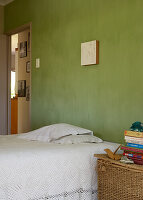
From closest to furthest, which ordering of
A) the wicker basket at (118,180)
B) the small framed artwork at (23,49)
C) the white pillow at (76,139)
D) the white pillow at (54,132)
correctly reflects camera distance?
the wicker basket at (118,180), the white pillow at (76,139), the white pillow at (54,132), the small framed artwork at (23,49)

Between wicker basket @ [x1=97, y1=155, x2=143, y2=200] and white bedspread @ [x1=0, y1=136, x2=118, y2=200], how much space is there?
5.3 inches

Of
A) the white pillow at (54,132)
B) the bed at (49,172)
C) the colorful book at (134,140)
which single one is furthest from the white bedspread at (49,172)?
the colorful book at (134,140)

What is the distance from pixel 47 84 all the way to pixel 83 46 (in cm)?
89

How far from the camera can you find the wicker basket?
1935 millimetres

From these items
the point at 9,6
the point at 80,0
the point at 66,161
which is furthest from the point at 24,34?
the point at 66,161

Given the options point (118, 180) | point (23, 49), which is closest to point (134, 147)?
point (118, 180)

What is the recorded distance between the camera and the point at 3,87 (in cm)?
505

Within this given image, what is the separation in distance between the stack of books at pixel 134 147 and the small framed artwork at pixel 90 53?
1157 millimetres

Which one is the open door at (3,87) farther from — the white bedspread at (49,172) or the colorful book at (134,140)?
the colorful book at (134,140)

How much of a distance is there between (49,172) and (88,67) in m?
1.42

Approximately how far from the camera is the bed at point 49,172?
6.41 ft

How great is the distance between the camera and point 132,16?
8.69ft

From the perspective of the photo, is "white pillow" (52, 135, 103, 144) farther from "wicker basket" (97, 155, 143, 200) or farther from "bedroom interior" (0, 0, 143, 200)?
"wicker basket" (97, 155, 143, 200)

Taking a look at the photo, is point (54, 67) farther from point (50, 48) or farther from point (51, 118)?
point (51, 118)
